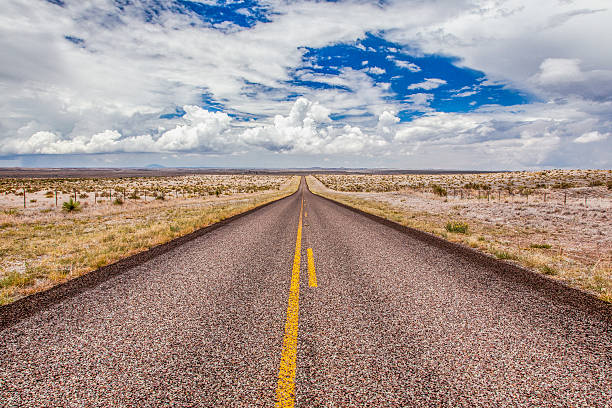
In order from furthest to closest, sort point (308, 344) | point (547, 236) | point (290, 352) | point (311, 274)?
point (547, 236), point (311, 274), point (308, 344), point (290, 352)

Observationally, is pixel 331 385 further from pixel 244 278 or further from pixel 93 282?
pixel 93 282

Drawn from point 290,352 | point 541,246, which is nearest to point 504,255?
point 541,246

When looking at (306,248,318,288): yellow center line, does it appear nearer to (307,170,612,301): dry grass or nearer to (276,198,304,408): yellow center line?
(276,198,304,408): yellow center line

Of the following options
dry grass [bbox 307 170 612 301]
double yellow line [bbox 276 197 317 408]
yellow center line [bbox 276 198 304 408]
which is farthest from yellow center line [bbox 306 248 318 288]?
dry grass [bbox 307 170 612 301]

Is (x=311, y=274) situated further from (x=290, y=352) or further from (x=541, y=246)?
(x=541, y=246)

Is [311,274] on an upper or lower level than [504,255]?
lower

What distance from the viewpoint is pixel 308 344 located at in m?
3.42

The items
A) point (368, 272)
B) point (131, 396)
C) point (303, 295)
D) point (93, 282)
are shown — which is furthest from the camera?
point (368, 272)

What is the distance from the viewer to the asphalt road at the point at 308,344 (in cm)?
264

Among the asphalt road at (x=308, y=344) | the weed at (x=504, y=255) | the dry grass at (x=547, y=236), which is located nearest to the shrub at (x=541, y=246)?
the dry grass at (x=547, y=236)

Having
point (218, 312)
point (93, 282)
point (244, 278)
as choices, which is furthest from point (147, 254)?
point (218, 312)

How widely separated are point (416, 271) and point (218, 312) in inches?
166

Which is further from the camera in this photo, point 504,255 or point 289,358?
point 504,255

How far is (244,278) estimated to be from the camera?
5848 millimetres
